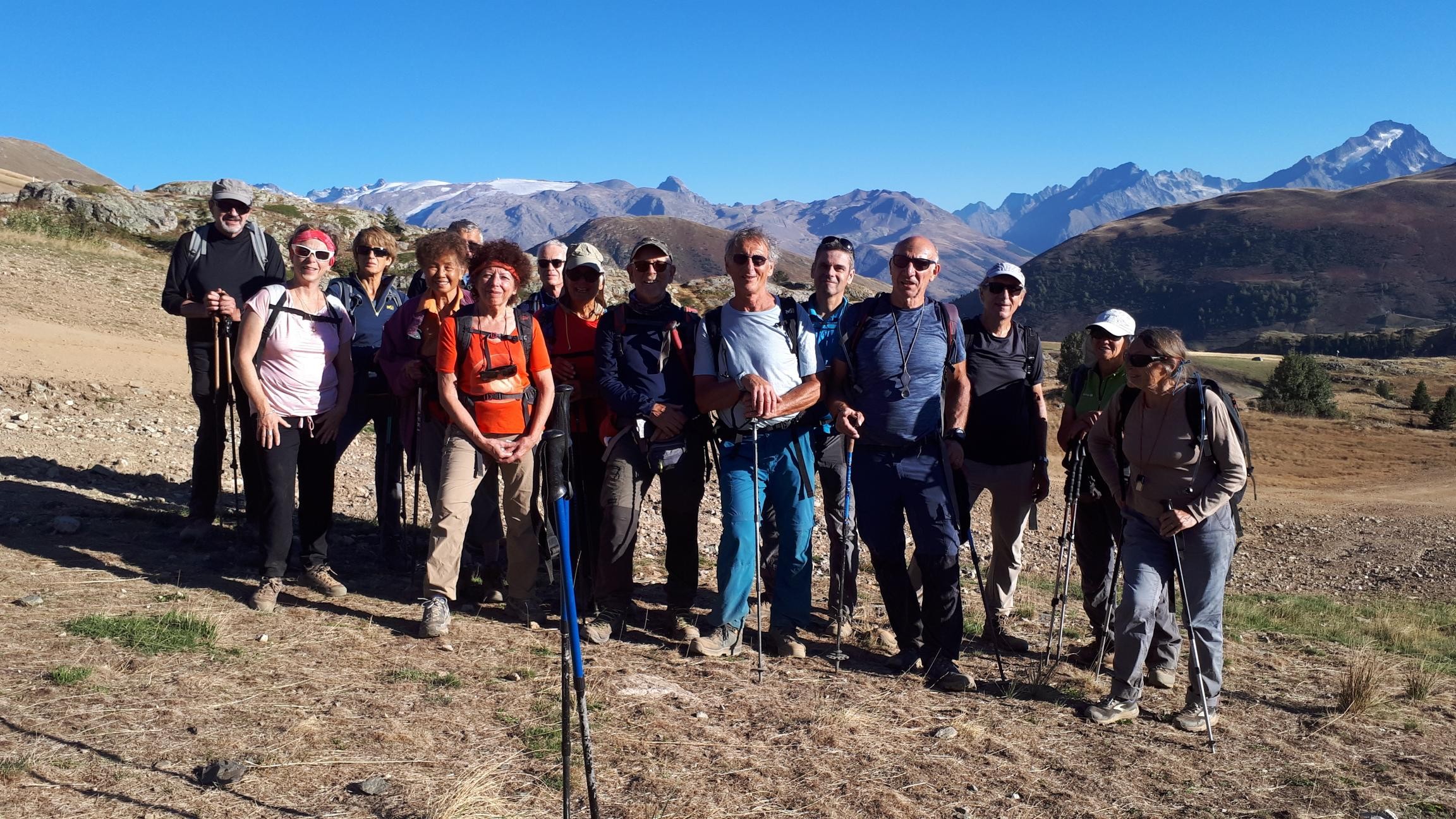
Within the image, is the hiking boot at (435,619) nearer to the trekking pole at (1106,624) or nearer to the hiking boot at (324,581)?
the hiking boot at (324,581)

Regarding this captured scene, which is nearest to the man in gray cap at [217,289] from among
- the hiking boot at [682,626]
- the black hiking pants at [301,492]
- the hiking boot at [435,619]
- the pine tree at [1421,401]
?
the black hiking pants at [301,492]

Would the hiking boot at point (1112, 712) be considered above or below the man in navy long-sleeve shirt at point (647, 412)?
below

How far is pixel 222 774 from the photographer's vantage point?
3602mm

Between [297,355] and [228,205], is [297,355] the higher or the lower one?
the lower one

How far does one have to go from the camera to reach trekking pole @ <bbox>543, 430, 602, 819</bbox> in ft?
10.7

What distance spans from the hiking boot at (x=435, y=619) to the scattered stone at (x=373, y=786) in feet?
5.22

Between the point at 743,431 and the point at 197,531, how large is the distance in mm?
4167

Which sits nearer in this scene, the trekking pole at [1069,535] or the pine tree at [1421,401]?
the trekking pole at [1069,535]

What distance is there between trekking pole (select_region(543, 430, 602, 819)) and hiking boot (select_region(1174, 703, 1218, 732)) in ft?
9.65

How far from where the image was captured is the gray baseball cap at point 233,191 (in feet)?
20.2

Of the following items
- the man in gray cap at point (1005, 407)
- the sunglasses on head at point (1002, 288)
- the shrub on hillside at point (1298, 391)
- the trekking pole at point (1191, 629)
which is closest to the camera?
the trekking pole at point (1191, 629)

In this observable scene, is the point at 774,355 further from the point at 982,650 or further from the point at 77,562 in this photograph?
the point at 77,562

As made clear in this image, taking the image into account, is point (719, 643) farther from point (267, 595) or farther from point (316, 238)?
point (316, 238)

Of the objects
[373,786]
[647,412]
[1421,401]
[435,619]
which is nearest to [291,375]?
[435,619]
